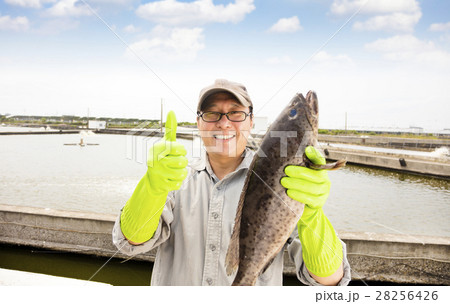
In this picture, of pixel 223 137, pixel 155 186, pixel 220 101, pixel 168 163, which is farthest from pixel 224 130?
pixel 155 186

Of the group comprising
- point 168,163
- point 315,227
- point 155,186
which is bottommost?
point 315,227

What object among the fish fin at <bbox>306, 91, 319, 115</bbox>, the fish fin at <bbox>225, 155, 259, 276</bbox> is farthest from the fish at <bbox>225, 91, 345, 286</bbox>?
the fish fin at <bbox>306, 91, 319, 115</bbox>

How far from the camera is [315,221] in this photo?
7.41 feet

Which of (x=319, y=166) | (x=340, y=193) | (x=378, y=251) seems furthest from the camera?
(x=340, y=193)

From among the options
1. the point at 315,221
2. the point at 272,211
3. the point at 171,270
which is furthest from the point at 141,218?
the point at 315,221

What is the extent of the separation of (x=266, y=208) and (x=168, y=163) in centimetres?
75

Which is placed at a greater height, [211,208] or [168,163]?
[168,163]

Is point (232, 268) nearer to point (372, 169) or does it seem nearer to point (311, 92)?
point (311, 92)

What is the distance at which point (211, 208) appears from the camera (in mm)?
2430

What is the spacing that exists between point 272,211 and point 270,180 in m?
0.22

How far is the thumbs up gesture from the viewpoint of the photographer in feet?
6.88

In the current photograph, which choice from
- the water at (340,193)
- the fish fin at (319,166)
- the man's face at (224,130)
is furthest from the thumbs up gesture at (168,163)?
the water at (340,193)

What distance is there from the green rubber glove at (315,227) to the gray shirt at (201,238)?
169mm

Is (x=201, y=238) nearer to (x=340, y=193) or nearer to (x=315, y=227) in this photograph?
(x=315, y=227)
